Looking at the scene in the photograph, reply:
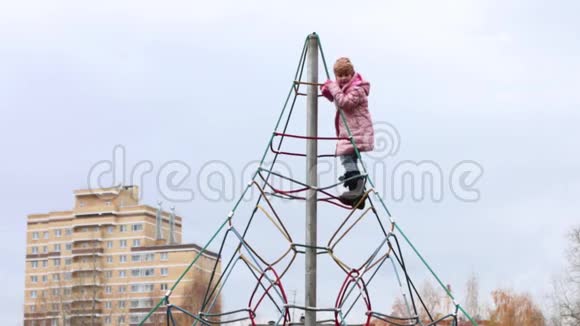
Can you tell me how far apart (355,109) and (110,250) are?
82730 mm

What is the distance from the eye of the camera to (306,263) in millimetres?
8789

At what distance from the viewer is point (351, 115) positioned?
30.2ft

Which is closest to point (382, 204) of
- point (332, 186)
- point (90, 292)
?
point (332, 186)

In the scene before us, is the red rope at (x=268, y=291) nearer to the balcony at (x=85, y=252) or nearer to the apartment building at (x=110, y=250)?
the apartment building at (x=110, y=250)

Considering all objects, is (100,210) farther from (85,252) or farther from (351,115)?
(351,115)

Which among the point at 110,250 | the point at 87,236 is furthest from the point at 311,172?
the point at 110,250

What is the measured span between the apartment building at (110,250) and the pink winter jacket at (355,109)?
223 ft

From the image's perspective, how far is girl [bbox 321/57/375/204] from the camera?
29.7 feet

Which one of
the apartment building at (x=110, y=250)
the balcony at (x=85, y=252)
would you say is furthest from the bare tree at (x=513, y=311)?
the balcony at (x=85, y=252)

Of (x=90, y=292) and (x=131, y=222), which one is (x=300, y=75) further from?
(x=131, y=222)

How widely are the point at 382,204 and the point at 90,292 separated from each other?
229 ft

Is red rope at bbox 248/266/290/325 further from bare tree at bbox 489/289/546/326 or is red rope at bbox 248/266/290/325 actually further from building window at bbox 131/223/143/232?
building window at bbox 131/223/143/232

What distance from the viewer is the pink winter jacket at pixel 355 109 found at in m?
9.05

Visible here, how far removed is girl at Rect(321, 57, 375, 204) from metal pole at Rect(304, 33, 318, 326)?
0.15 m
